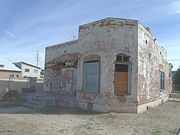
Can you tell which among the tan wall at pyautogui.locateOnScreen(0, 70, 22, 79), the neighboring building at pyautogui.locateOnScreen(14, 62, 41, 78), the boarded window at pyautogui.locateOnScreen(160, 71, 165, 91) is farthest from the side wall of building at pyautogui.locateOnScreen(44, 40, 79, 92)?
the neighboring building at pyautogui.locateOnScreen(14, 62, 41, 78)

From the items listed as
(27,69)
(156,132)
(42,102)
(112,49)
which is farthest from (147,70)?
(27,69)

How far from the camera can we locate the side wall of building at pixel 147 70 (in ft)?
52.0

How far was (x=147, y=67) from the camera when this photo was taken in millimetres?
17516

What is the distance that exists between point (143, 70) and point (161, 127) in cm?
575

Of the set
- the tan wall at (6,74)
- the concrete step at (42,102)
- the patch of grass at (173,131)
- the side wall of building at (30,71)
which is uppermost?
the side wall of building at (30,71)

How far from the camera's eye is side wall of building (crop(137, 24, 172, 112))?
1584cm

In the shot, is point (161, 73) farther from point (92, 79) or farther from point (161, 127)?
point (161, 127)

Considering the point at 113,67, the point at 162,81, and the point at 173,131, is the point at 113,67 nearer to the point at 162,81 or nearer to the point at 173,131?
the point at 173,131

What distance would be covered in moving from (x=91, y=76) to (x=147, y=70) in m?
4.09

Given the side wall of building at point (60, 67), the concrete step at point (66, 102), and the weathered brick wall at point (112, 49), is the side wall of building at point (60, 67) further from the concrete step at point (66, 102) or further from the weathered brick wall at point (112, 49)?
the weathered brick wall at point (112, 49)

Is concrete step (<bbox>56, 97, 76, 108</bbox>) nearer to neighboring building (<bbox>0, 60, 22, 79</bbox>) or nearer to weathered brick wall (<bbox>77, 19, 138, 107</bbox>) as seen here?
weathered brick wall (<bbox>77, 19, 138, 107</bbox>)

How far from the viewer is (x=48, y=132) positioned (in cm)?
963

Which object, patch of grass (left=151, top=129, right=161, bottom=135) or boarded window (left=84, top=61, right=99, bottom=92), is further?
boarded window (left=84, top=61, right=99, bottom=92)

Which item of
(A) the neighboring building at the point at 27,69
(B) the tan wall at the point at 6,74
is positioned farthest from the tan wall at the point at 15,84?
(A) the neighboring building at the point at 27,69
